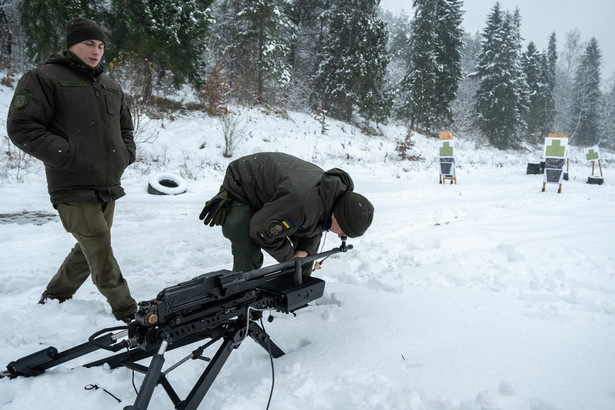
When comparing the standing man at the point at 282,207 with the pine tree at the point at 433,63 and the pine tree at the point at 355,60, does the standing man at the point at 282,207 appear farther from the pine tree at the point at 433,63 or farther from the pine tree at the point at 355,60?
the pine tree at the point at 433,63

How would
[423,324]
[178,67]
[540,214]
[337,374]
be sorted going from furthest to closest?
[178,67]
[540,214]
[423,324]
[337,374]

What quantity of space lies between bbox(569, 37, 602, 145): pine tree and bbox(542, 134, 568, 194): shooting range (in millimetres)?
37282

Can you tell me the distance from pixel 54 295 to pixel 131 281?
0.73m

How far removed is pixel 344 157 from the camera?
1384cm

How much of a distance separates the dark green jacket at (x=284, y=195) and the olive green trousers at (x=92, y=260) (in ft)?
3.03

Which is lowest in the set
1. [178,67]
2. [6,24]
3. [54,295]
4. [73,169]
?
[54,295]

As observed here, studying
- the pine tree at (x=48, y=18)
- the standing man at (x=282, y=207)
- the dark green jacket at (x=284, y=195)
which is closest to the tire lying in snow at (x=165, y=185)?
the standing man at (x=282, y=207)

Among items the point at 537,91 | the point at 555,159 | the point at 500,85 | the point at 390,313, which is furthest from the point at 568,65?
the point at 390,313

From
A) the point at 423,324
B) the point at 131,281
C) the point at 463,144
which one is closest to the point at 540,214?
the point at 423,324

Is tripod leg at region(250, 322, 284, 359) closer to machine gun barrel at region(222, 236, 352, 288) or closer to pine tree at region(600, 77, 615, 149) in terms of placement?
machine gun barrel at region(222, 236, 352, 288)

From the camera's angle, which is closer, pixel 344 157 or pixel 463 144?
pixel 344 157

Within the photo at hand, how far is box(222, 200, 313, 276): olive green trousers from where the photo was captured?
270cm

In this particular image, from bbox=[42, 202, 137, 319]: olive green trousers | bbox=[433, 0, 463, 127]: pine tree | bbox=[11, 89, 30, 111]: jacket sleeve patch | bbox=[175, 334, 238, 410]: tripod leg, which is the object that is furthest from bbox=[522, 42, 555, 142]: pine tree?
bbox=[11, 89, 30, 111]: jacket sleeve patch

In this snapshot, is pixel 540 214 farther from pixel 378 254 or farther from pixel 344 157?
pixel 344 157
